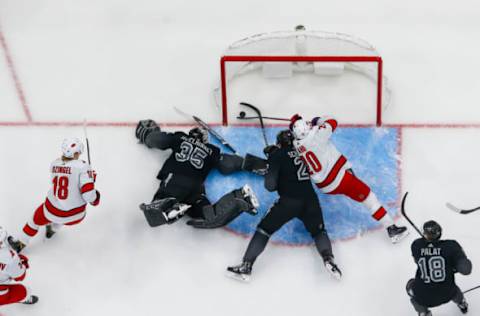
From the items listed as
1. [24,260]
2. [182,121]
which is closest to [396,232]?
[182,121]

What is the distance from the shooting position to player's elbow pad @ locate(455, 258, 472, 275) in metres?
6.38

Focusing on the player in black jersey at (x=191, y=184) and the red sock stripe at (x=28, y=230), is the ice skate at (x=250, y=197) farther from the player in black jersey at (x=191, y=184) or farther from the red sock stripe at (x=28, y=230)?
the red sock stripe at (x=28, y=230)

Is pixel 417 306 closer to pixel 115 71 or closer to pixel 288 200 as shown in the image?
pixel 288 200

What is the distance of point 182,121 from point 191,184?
0.68 meters

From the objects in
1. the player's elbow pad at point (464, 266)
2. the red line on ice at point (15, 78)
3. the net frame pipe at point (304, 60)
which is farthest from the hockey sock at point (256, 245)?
the red line on ice at point (15, 78)

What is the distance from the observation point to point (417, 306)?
21.6 ft

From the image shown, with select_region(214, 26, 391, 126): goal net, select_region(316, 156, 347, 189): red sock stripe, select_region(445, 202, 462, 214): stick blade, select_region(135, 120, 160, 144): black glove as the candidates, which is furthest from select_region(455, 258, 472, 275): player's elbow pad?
select_region(135, 120, 160, 144): black glove

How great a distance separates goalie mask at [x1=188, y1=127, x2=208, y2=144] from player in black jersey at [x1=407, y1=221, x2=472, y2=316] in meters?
1.61

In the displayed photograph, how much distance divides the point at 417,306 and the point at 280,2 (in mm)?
2886

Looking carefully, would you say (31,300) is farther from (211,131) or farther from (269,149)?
(269,149)

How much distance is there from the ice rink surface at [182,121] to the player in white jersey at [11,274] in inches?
9.1

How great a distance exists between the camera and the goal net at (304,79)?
769 cm

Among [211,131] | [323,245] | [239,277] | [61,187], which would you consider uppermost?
[211,131]

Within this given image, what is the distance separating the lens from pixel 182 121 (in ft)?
25.6
